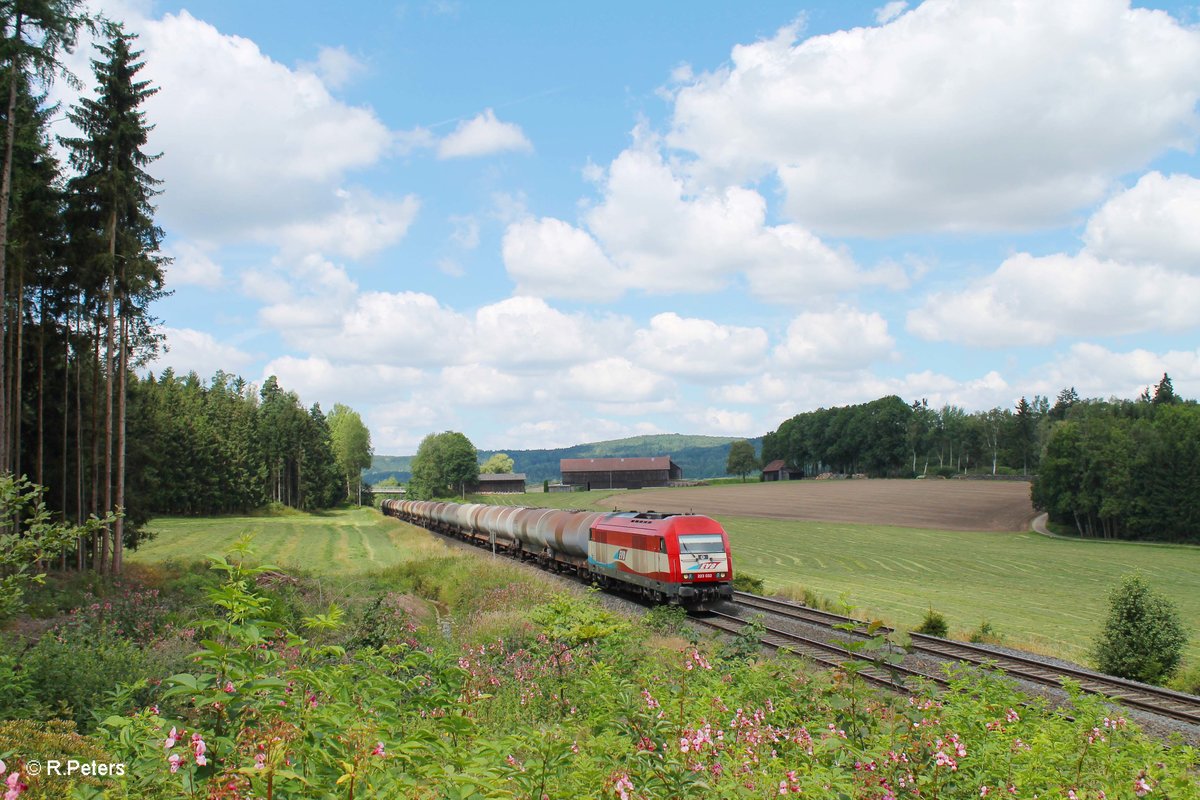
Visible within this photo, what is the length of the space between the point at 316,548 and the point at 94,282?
32.6 m

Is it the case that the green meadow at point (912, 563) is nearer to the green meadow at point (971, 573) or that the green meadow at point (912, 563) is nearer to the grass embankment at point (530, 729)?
the green meadow at point (971, 573)

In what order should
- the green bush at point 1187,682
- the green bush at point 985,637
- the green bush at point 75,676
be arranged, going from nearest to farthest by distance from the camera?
the green bush at point 75,676 < the green bush at point 1187,682 < the green bush at point 985,637

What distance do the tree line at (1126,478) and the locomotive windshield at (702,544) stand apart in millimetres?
74944

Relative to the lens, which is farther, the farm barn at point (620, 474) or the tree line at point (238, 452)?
the farm barn at point (620, 474)

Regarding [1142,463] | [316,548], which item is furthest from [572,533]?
[1142,463]

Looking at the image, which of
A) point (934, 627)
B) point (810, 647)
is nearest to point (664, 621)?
point (810, 647)

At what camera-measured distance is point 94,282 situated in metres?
28.7

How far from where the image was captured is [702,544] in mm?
26625

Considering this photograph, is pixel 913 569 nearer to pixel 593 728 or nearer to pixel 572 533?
pixel 572 533

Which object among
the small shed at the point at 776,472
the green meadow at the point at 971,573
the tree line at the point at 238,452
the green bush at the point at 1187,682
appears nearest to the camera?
the green bush at the point at 1187,682

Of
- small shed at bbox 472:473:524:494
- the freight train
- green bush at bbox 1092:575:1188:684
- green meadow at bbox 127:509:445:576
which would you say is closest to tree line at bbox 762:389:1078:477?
small shed at bbox 472:473:524:494

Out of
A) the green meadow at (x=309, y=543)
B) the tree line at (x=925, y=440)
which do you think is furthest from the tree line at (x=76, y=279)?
the tree line at (x=925, y=440)

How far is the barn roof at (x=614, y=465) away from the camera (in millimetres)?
169375

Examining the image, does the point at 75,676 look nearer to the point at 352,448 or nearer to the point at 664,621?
the point at 664,621
